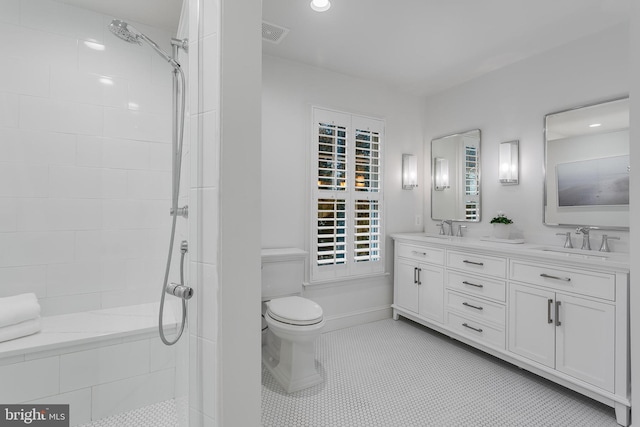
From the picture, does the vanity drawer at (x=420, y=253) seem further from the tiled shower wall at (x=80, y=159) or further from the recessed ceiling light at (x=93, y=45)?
the recessed ceiling light at (x=93, y=45)

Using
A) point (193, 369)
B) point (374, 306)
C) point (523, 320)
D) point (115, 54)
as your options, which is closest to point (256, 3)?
point (193, 369)

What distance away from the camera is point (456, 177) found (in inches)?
132

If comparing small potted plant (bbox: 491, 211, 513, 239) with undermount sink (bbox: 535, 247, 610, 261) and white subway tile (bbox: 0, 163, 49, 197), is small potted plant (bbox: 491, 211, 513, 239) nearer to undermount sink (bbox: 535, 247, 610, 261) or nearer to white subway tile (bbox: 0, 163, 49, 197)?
undermount sink (bbox: 535, 247, 610, 261)

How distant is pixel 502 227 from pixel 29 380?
3434 millimetres

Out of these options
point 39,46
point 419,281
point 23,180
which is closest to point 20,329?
point 23,180

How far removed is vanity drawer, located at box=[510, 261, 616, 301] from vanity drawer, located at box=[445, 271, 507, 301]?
147 millimetres

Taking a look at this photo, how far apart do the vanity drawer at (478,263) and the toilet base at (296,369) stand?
57.3 inches

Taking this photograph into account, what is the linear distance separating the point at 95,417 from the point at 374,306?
97.3 inches

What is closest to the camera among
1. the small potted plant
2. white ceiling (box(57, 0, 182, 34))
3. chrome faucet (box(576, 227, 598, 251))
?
white ceiling (box(57, 0, 182, 34))

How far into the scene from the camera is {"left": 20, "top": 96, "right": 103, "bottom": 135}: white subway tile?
199 centimetres

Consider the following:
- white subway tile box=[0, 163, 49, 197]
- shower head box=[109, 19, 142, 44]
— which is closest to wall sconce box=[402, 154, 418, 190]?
shower head box=[109, 19, 142, 44]

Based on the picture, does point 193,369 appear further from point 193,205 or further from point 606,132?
point 606,132

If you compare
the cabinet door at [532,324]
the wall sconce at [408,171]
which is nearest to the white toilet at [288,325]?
the cabinet door at [532,324]

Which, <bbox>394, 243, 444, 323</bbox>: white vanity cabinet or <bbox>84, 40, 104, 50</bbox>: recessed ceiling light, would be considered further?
<bbox>394, 243, 444, 323</bbox>: white vanity cabinet
